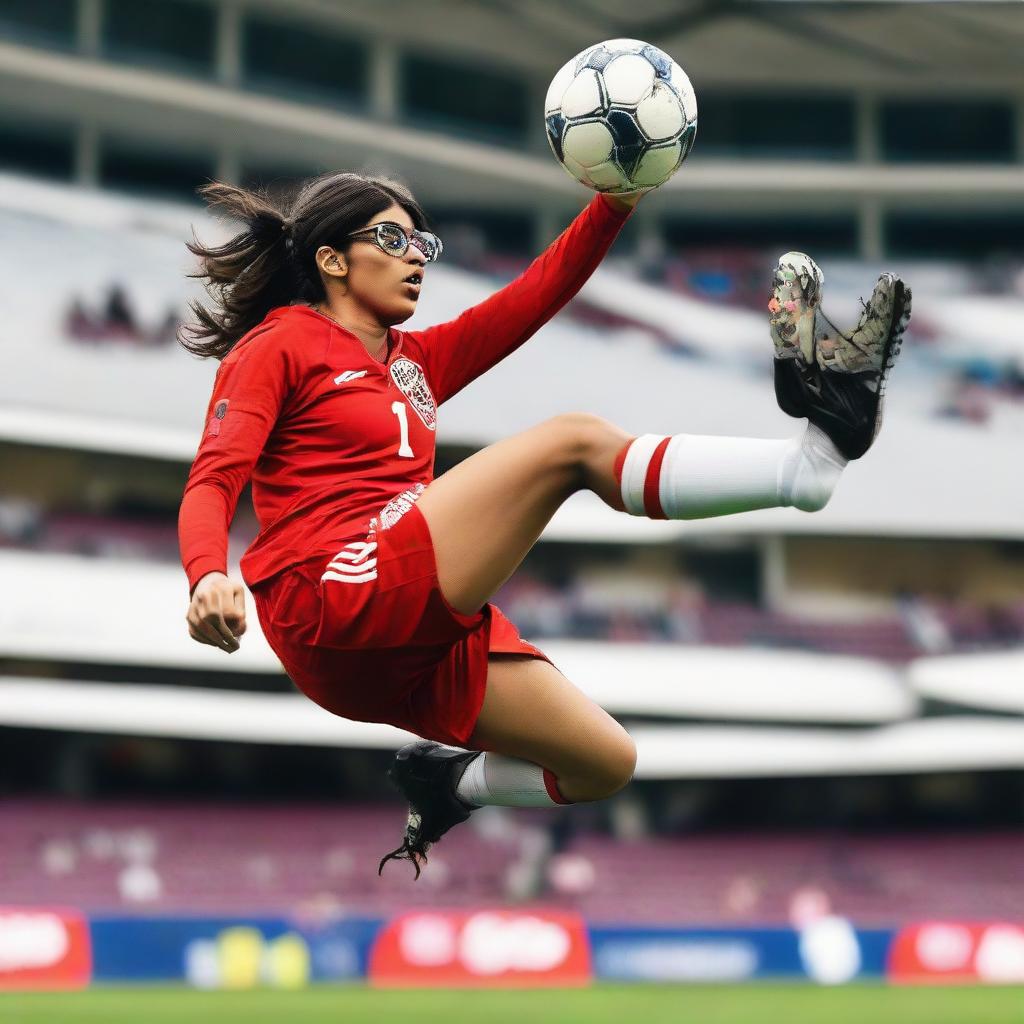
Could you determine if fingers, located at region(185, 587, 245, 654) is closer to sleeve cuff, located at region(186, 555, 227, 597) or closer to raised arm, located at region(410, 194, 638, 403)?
sleeve cuff, located at region(186, 555, 227, 597)

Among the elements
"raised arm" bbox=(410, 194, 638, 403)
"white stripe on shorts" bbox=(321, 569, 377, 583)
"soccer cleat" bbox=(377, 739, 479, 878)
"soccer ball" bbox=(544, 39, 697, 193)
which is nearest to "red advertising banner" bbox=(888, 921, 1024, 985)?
"soccer cleat" bbox=(377, 739, 479, 878)

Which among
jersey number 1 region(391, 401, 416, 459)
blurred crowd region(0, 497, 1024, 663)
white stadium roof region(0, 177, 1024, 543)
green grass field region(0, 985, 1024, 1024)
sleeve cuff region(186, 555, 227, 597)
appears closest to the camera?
sleeve cuff region(186, 555, 227, 597)

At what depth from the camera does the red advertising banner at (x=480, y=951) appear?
Result: 15328 mm

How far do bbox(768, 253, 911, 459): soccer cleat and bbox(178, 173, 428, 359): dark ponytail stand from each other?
3.93ft

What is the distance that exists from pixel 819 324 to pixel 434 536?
1.04m

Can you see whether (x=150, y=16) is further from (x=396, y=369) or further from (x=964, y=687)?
(x=396, y=369)

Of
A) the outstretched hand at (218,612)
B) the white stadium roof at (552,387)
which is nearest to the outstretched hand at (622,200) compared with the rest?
the outstretched hand at (218,612)

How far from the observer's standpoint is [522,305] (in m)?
4.65

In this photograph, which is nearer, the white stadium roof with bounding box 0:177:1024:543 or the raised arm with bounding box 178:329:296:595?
the raised arm with bounding box 178:329:296:595

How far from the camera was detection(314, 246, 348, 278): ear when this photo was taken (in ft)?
14.4

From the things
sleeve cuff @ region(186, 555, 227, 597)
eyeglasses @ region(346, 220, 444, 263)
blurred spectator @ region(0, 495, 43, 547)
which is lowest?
sleeve cuff @ region(186, 555, 227, 597)

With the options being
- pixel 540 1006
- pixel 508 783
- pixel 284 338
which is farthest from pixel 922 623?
pixel 284 338

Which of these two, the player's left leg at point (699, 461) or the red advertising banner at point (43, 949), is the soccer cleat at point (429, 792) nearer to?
the player's left leg at point (699, 461)

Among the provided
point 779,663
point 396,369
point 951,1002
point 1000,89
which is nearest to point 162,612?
point 779,663
